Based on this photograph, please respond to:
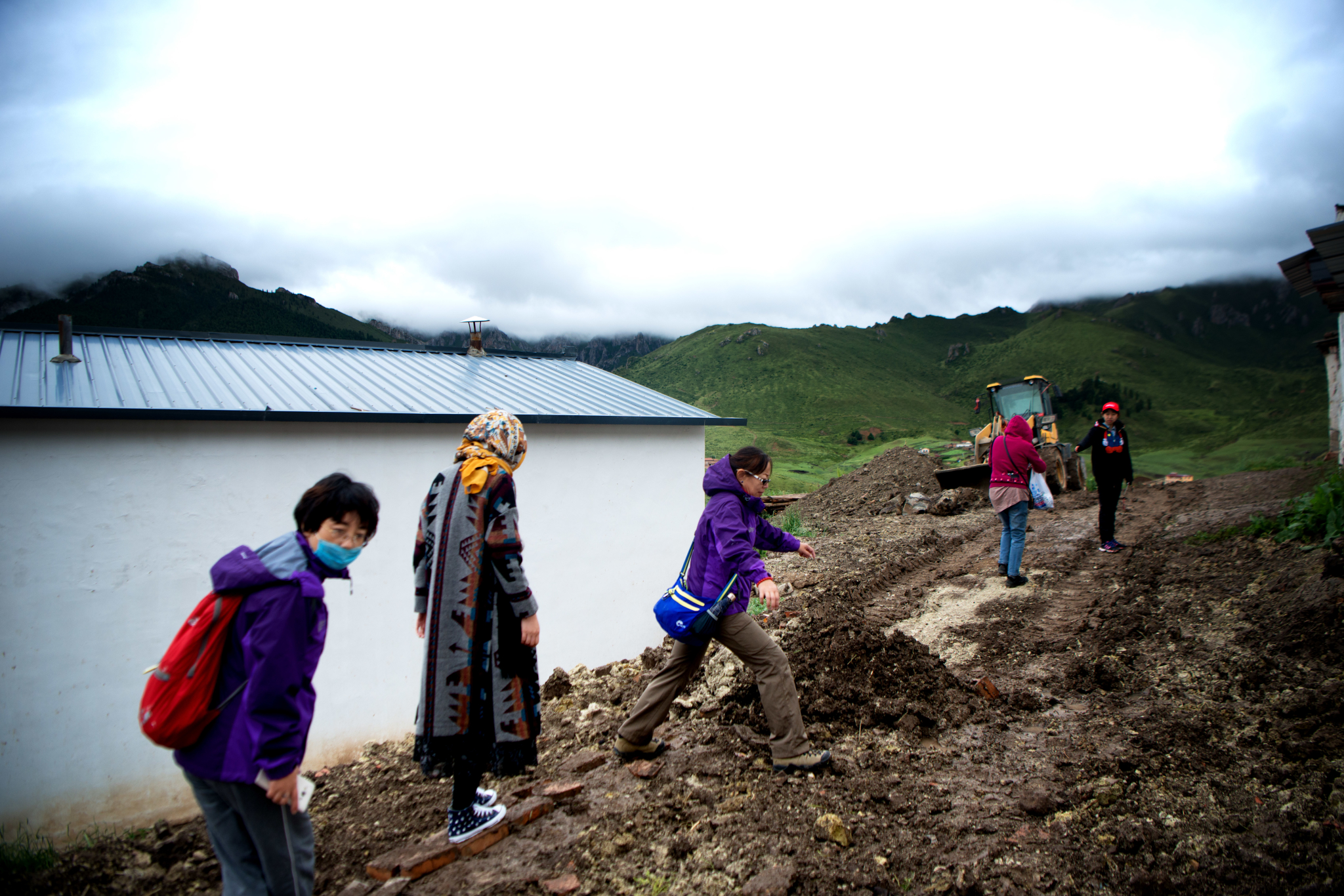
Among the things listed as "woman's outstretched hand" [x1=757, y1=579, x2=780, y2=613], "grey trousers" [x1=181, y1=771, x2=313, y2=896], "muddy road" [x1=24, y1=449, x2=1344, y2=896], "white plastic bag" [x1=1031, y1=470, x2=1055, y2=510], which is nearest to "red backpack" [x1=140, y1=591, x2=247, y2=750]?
"grey trousers" [x1=181, y1=771, x2=313, y2=896]

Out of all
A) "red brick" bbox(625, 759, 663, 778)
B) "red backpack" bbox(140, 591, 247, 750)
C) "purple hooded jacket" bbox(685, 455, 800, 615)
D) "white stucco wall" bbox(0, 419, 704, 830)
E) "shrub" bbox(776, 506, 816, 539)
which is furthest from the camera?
"shrub" bbox(776, 506, 816, 539)

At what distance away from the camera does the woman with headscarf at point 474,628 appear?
306 cm

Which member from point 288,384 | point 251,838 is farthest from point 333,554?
point 288,384

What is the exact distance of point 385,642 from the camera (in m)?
6.42

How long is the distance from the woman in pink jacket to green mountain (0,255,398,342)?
2118 centimetres

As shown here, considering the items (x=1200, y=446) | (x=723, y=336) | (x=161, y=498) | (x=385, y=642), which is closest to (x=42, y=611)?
(x=161, y=498)

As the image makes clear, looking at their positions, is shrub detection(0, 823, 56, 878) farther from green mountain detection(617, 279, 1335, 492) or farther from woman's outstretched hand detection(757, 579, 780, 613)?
green mountain detection(617, 279, 1335, 492)

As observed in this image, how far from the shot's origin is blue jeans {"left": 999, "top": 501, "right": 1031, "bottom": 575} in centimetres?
729

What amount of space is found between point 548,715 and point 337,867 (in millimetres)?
2458

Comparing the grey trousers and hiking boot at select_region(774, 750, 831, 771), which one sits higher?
the grey trousers

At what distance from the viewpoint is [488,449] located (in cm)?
322

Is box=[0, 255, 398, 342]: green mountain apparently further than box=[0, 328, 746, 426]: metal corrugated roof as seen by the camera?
Yes

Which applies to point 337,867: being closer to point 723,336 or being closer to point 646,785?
point 646,785

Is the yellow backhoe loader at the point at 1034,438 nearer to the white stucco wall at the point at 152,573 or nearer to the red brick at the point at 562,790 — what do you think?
the white stucco wall at the point at 152,573
